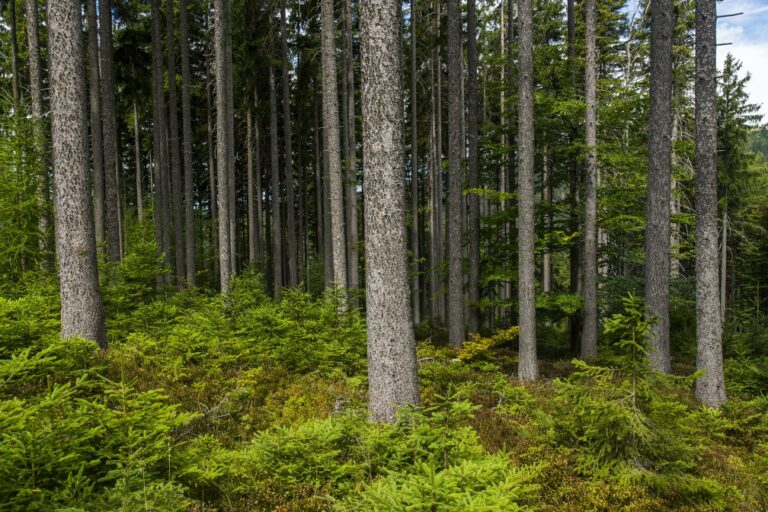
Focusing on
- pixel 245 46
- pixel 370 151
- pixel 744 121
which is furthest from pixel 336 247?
pixel 744 121

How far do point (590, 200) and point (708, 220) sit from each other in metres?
4.42

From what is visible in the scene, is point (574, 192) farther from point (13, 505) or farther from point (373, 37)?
point (13, 505)

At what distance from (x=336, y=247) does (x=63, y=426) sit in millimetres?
9569

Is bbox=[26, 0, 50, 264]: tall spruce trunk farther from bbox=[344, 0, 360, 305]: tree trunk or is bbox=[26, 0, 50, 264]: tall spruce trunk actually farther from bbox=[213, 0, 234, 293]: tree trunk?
bbox=[344, 0, 360, 305]: tree trunk

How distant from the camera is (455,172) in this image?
1323 centimetres

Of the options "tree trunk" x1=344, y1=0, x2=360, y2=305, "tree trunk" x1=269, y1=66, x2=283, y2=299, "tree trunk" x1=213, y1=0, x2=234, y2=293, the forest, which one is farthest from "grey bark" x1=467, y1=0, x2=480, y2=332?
"tree trunk" x1=269, y1=66, x2=283, y2=299

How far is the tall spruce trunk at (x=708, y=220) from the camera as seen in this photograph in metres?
8.93

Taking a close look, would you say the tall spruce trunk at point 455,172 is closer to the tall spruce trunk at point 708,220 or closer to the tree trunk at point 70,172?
the tall spruce trunk at point 708,220

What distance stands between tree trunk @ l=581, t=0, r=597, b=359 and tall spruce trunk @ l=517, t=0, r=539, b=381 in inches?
143

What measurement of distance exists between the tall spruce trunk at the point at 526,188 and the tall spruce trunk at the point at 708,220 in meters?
3.34

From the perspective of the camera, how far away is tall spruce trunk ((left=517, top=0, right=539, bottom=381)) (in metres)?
10.2

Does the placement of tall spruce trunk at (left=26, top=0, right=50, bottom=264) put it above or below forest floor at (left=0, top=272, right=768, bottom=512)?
above

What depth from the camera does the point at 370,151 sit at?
230 inches

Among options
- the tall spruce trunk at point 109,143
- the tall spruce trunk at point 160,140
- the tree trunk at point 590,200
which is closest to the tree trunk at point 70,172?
the tall spruce trunk at point 109,143
